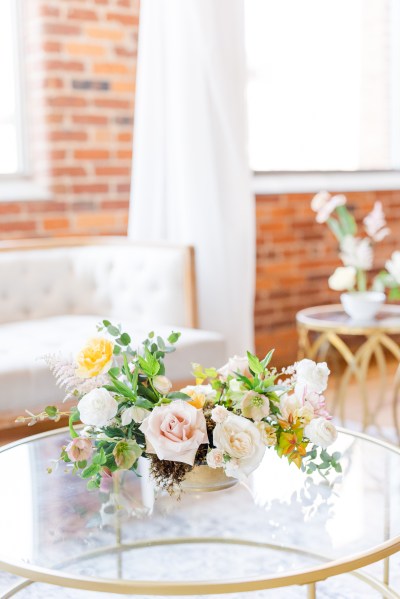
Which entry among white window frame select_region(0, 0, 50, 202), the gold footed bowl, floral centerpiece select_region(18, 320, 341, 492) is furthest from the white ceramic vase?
the gold footed bowl

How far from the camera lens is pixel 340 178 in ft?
16.4

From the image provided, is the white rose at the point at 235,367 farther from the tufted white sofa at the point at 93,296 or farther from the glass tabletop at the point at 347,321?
the glass tabletop at the point at 347,321

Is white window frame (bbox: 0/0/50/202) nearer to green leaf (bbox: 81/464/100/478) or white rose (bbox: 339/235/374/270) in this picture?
white rose (bbox: 339/235/374/270)

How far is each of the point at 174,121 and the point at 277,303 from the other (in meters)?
1.34

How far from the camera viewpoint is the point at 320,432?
5.52 feet

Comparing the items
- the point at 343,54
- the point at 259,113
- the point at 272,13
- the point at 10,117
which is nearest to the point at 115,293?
the point at 10,117

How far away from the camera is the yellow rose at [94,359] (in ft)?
5.50

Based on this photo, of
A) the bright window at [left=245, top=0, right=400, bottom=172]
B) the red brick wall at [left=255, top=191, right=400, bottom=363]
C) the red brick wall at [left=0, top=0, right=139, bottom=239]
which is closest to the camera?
the red brick wall at [left=0, top=0, right=139, bottom=239]

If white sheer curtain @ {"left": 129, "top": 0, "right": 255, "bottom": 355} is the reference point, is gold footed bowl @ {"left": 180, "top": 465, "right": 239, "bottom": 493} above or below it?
below

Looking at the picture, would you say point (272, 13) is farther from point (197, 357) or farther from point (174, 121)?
point (197, 357)

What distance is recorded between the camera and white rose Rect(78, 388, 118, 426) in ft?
5.32

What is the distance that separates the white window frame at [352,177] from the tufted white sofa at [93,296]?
1247 millimetres

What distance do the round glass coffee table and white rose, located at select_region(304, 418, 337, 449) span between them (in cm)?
11

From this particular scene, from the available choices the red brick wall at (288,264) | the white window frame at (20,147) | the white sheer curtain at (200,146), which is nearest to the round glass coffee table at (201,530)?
the white sheer curtain at (200,146)
